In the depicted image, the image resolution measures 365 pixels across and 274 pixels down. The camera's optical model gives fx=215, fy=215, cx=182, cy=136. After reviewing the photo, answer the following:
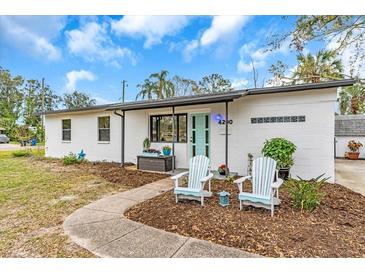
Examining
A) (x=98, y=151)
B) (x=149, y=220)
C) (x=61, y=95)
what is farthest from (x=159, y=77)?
(x=61, y=95)

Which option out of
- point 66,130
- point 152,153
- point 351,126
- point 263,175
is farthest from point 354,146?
point 66,130

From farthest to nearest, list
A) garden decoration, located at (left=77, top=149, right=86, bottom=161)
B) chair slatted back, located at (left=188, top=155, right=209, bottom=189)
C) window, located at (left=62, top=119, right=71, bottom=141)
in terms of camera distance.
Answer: window, located at (left=62, top=119, right=71, bottom=141)
garden decoration, located at (left=77, top=149, right=86, bottom=161)
chair slatted back, located at (left=188, top=155, right=209, bottom=189)

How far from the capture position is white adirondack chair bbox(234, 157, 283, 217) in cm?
372

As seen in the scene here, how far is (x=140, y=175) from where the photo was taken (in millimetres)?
7598

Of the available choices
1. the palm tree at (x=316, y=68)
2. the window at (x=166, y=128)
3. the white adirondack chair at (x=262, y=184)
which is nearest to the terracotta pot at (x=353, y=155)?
the palm tree at (x=316, y=68)

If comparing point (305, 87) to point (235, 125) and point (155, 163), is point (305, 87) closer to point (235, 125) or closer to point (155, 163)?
point (235, 125)

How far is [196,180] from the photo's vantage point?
4.62m

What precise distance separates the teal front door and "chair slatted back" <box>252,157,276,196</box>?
398 cm

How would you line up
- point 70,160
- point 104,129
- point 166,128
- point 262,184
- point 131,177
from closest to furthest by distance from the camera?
point 262,184, point 131,177, point 166,128, point 70,160, point 104,129

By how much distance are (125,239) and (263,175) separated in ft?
8.82

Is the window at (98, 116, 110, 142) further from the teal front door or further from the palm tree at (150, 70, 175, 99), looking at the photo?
the palm tree at (150, 70, 175, 99)

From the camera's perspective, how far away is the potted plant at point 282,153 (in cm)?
596

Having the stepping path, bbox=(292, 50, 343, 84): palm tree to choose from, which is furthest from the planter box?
bbox=(292, 50, 343, 84): palm tree
